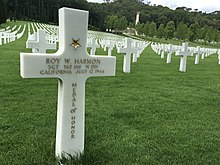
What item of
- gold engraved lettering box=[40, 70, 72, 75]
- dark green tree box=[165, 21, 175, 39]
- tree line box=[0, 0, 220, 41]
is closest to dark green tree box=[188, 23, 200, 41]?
tree line box=[0, 0, 220, 41]

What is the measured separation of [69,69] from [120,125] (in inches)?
61.1

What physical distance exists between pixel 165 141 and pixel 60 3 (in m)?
74.3

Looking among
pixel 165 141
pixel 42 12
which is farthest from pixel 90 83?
pixel 42 12

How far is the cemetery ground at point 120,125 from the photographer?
2877mm

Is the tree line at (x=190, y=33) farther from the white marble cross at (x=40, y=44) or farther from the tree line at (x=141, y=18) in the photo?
the white marble cross at (x=40, y=44)

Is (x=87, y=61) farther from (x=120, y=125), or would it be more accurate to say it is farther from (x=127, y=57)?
(x=127, y=57)

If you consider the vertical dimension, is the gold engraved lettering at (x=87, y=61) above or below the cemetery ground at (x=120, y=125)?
above

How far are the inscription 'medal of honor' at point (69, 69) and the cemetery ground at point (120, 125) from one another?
10.7 inches

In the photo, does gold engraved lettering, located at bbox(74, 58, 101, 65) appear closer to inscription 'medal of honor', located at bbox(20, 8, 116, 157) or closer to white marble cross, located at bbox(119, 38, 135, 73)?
inscription 'medal of honor', located at bbox(20, 8, 116, 157)

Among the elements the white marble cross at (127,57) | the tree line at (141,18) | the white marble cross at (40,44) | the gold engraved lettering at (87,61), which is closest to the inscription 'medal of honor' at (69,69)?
the gold engraved lettering at (87,61)

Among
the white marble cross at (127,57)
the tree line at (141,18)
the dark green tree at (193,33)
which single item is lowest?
the white marble cross at (127,57)

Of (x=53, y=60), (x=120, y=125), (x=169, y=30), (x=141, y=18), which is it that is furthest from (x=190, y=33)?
(x=53, y=60)

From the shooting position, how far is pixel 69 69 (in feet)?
8.32

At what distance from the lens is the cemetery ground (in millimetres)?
2877
